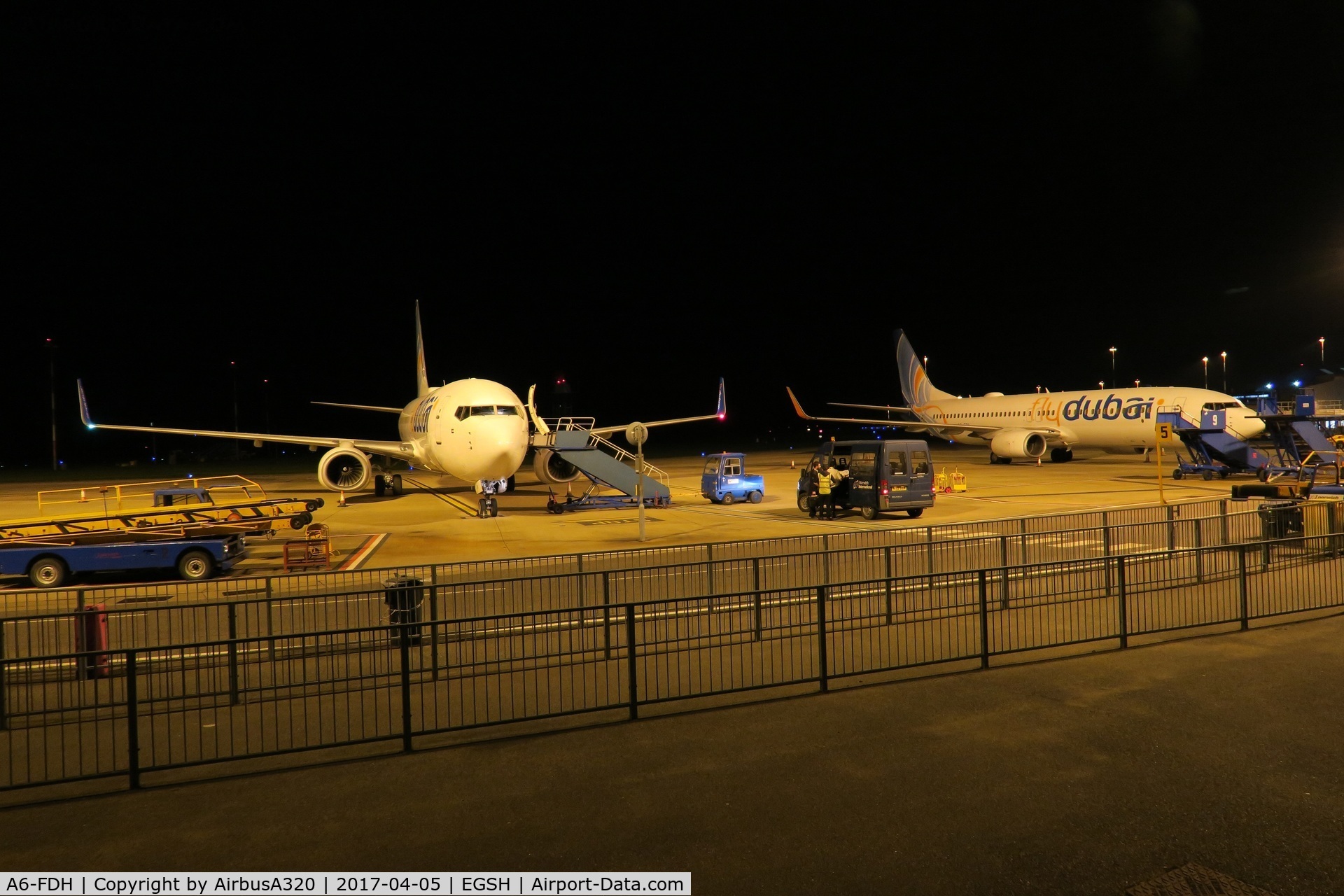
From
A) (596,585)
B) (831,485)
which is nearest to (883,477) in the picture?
(831,485)

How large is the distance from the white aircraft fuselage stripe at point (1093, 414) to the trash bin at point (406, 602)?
33098 mm

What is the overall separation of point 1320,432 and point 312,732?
30517 millimetres

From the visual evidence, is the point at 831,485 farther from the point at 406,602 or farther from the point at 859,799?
the point at 859,799

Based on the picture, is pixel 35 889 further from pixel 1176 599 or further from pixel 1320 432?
pixel 1320 432

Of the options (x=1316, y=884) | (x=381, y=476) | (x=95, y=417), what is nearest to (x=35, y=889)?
(x=1316, y=884)

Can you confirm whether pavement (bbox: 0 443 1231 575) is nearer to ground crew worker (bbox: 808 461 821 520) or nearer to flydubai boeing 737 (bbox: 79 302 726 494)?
ground crew worker (bbox: 808 461 821 520)

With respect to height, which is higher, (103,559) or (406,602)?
(406,602)

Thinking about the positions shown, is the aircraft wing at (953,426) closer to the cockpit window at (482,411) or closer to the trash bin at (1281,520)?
the cockpit window at (482,411)

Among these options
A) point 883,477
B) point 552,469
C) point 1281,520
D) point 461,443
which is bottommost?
point 1281,520

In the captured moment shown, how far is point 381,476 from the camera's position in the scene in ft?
105

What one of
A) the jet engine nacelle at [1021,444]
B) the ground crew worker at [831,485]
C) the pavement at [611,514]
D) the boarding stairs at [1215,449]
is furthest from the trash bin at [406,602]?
the jet engine nacelle at [1021,444]

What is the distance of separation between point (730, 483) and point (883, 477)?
22.5ft

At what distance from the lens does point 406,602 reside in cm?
838

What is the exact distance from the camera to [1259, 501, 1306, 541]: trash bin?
14312 millimetres
